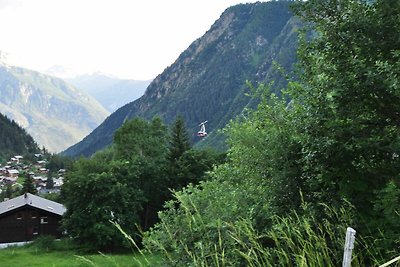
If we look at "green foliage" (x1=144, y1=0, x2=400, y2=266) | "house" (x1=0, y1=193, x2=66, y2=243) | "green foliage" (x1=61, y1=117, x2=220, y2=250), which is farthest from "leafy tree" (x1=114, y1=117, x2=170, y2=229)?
"green foliage" (x1=144, y1=0, x2=400, y2=266)

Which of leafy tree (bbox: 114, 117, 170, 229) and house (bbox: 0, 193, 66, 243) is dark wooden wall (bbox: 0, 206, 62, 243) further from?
leafy tree (bbox: 114, 117, 170, 229)

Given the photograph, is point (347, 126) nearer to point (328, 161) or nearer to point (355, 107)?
point (355, 107)

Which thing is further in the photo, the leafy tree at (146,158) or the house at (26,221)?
the house at (26,221)

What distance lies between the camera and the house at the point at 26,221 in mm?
65125

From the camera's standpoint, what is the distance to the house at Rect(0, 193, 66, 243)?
65.1m

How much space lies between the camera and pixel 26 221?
66062mm

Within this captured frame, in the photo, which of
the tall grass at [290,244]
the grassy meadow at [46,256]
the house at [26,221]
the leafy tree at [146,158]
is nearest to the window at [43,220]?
the house at [26,221]

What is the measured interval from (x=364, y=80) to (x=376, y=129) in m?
0.97

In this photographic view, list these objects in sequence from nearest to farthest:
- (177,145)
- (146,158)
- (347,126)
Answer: (347,126)
(146,158)
(177,145)

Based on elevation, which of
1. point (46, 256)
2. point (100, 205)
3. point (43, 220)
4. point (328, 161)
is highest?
point (328, 161)

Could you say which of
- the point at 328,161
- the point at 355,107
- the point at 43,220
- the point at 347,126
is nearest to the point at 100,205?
the point at 43,220

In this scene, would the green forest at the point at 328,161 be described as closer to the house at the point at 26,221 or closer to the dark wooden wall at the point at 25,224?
the house at the point at 26,221

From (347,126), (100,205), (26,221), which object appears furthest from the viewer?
(26,221)

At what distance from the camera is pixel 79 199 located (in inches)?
2025
